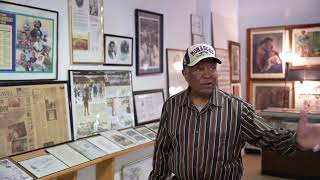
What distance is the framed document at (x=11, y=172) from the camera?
7.04 ft

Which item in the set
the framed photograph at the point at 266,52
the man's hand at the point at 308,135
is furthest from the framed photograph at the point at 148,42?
the framed photograph at the point at 266,52

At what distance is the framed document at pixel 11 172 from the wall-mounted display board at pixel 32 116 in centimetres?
11

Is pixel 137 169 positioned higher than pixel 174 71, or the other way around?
pixel 174 71

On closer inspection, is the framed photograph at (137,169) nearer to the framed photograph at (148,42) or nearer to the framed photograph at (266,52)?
the framed photograph at (148,42)

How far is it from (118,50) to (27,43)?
1040 millimetres

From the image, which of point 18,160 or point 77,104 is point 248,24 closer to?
point 77,104

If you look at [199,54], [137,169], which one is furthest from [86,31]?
[137,169]

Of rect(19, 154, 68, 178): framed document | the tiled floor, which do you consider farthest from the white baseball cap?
the tiled floor

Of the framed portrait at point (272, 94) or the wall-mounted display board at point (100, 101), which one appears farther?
the framed portrait at point (272, 94)

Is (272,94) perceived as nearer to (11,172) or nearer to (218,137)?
→ (218,137)

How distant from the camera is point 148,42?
12.6 ft

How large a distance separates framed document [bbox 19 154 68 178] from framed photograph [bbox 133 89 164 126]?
126 centimetres

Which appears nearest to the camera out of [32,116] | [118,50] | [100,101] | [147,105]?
[32,116]

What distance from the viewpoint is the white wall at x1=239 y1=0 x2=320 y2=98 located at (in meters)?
6.35
